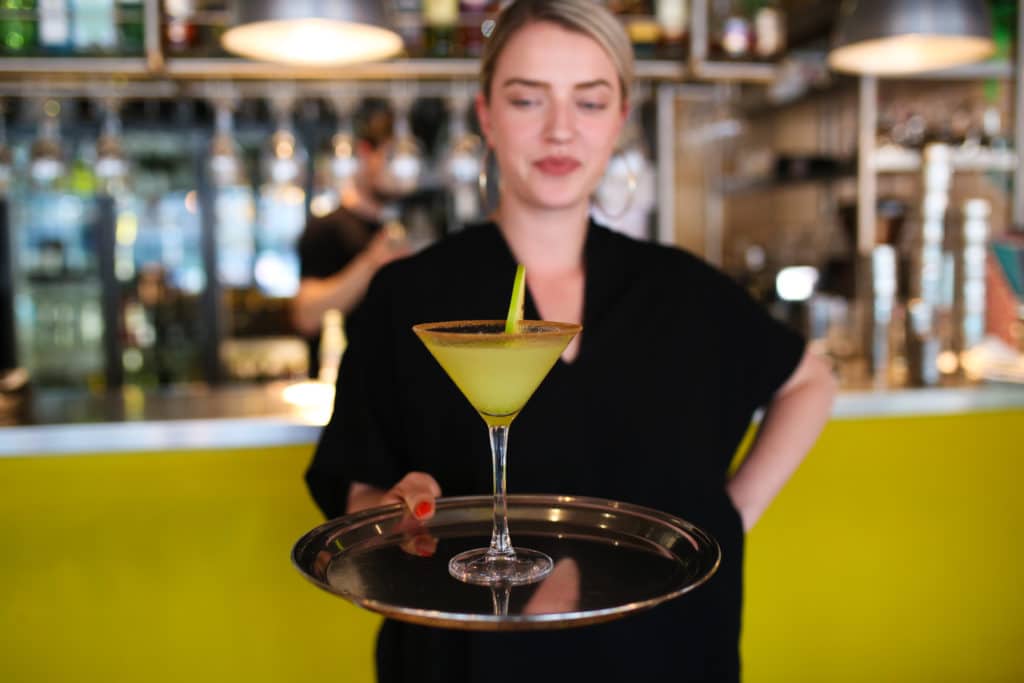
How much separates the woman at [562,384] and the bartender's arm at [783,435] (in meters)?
0.09

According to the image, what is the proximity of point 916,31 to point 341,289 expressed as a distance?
6.17ft

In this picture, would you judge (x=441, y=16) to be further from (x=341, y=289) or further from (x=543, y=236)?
(x=543, y=236)

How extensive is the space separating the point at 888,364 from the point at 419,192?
9.18 feet

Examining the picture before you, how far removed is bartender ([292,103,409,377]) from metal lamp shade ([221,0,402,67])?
34.0 inches

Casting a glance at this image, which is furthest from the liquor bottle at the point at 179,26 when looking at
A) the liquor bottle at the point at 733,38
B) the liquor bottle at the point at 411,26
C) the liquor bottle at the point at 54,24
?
the liquor bottle at the point at 733,38

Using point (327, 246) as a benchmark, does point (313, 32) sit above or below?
above

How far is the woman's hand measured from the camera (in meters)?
1.04

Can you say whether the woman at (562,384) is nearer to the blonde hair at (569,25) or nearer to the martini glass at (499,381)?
the blonde hair at (569,25)

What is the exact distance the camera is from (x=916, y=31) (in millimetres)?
2236

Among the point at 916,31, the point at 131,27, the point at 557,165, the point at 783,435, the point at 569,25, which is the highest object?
the point at 131,27

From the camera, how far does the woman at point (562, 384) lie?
4.35 feet

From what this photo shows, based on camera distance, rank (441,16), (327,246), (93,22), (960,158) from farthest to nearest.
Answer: (960,158) < (327,246) < (441,16) < (93,22)

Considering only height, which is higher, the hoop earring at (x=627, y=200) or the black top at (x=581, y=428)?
the hoop earring at (x=627, y=200)

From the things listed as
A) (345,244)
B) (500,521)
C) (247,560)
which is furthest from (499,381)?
(345,244)
